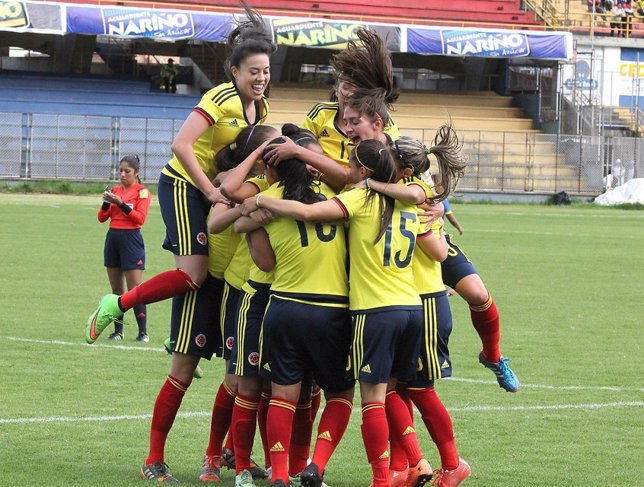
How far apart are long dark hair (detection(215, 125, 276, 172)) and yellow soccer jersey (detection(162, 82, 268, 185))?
6cm

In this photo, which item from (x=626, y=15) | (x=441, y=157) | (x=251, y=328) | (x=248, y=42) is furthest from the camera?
(x=626, y=15)

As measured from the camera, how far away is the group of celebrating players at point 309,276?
221 inches

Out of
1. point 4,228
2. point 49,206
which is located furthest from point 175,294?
point 49,206

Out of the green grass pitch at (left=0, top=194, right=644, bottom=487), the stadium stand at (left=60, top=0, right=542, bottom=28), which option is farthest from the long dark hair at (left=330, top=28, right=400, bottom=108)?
the stadium stand at (left=60, top=0, right=542, bottom=28)

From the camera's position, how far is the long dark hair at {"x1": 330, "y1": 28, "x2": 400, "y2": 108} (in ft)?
20.3

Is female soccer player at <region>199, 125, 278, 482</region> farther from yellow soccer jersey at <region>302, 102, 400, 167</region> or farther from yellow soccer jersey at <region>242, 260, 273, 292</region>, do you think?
yellow soccer jersey at <region>302, 102, 400, 167</region>

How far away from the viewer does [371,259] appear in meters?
5.60

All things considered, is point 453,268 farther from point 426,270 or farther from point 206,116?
point 206,116

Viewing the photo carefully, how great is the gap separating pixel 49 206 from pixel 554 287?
16659 mm

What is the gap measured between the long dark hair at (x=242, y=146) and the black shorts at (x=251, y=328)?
0.79 meters

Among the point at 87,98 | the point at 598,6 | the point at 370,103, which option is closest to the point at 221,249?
the point at 370,103

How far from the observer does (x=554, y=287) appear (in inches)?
669

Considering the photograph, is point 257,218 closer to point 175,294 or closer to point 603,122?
point 175,294

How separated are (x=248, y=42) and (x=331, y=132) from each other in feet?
2.22
